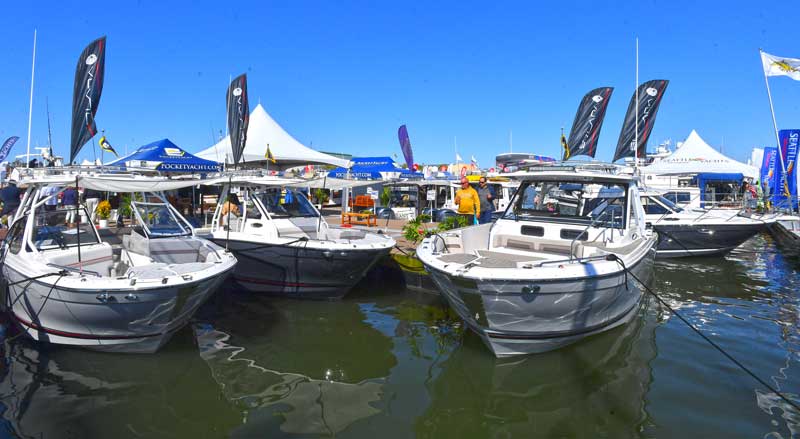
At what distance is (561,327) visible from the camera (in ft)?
18.6

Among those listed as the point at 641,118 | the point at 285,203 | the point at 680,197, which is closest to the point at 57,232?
the point at 285,203

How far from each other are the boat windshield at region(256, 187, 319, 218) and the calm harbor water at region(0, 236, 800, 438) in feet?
8.21

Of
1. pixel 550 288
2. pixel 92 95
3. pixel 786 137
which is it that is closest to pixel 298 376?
pixel 550 288

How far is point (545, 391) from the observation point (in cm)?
523

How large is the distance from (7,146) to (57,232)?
15.0 metres

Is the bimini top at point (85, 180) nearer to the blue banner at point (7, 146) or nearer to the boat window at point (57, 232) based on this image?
the boat window at point (57, 232)

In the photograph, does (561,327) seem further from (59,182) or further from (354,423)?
(59,182)

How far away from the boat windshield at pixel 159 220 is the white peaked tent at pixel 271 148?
463 inches

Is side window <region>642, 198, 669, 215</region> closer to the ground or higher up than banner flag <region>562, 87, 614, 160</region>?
closer to the ground

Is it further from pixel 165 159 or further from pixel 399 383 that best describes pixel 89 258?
pixel 165 159

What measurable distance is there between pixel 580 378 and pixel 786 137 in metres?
16.5

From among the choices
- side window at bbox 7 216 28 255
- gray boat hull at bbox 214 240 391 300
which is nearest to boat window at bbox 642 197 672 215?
gray boat hull at bbox 214 240 391 300

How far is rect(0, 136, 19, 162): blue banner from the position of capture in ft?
57.3

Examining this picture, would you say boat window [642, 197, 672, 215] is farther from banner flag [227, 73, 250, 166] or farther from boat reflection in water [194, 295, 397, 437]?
banner flag [227, 73, 250, 166]
